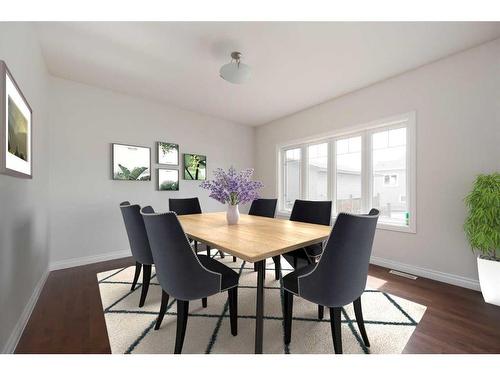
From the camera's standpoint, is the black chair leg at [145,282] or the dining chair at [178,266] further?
the black chair leg at [145,282]

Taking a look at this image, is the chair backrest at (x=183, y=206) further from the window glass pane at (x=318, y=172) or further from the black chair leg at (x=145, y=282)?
the window glass pane at (x=318, y=172)

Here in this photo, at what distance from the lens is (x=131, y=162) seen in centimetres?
324

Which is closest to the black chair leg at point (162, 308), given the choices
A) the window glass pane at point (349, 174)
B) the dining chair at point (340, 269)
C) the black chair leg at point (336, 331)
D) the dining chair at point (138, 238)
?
the dining chair at point (138, 238)

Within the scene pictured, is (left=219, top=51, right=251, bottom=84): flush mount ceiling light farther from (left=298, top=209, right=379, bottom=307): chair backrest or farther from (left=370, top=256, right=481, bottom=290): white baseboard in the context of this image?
(left=370, top=256, right=481, bottom=290): white baseboard

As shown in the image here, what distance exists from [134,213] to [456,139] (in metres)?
3.21

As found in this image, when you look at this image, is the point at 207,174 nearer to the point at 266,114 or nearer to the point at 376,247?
the point at 266,114

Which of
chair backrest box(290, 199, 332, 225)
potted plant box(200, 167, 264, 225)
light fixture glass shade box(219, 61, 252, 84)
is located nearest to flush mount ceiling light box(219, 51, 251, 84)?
light fixture glass shade box(219, 61, 252, 84)

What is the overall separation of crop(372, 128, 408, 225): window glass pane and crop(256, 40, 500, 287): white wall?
0.22m

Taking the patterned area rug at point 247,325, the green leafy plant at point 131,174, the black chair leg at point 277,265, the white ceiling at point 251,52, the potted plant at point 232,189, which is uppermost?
the white ceiling at point 251,52

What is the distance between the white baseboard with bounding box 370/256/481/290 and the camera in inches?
84.5

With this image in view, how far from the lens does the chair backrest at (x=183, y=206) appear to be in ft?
9.45

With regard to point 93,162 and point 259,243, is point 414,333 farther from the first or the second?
point 93,162

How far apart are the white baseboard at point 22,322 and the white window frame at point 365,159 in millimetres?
3575
